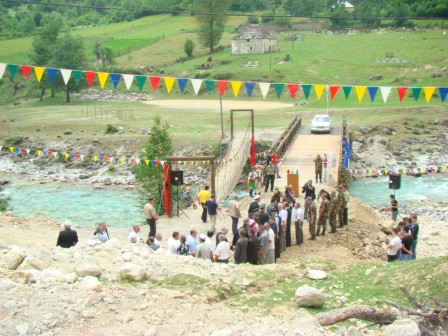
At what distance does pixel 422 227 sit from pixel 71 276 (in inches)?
708

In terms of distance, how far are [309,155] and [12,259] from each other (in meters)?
23.9

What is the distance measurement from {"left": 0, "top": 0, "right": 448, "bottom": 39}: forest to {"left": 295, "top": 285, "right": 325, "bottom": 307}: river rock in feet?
280

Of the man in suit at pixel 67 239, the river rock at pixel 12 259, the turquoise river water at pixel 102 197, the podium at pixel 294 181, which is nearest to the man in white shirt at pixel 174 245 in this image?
the man in suit at pixel 67 239

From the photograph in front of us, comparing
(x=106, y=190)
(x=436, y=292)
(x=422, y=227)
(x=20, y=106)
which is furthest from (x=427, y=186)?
(x=20, y=106)

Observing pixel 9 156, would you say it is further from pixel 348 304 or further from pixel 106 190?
pixel 348 304

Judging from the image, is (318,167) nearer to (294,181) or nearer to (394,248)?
(294,181)

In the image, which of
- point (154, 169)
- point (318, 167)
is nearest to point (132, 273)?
point (318, 167)

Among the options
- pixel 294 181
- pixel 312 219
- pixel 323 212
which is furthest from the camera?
pixel 294 181

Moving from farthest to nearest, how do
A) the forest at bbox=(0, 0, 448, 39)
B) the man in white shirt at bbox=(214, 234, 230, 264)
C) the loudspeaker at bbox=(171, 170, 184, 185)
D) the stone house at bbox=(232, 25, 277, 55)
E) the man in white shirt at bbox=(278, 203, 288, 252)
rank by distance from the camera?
1. the forest at bbox=(0, 0, 448, 39)
2. the stone house at bbox=(232, 25, 277, 55)
3. the loudspeaker at bbox=(171, 170, 184, 185)
4. the man in white shirt at bbox=(278, 203, 288, 252)
5. the man in white shirt at bbox=(214, 234, 230, 264)

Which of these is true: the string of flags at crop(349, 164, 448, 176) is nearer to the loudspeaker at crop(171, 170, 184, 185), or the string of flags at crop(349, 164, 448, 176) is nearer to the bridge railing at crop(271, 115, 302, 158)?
the bridge railing at crop(271, 115, 302, 158)

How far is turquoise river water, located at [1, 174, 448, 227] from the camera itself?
1322 inches

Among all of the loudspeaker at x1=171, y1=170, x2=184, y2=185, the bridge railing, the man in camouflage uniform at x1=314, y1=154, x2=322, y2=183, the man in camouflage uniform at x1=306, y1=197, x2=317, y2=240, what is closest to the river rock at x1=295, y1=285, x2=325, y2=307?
the man in camouflage uniform at x1=306, y1=197, x2=317, y2=240

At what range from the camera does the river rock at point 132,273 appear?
38.8 ft

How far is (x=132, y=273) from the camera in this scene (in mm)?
11859
